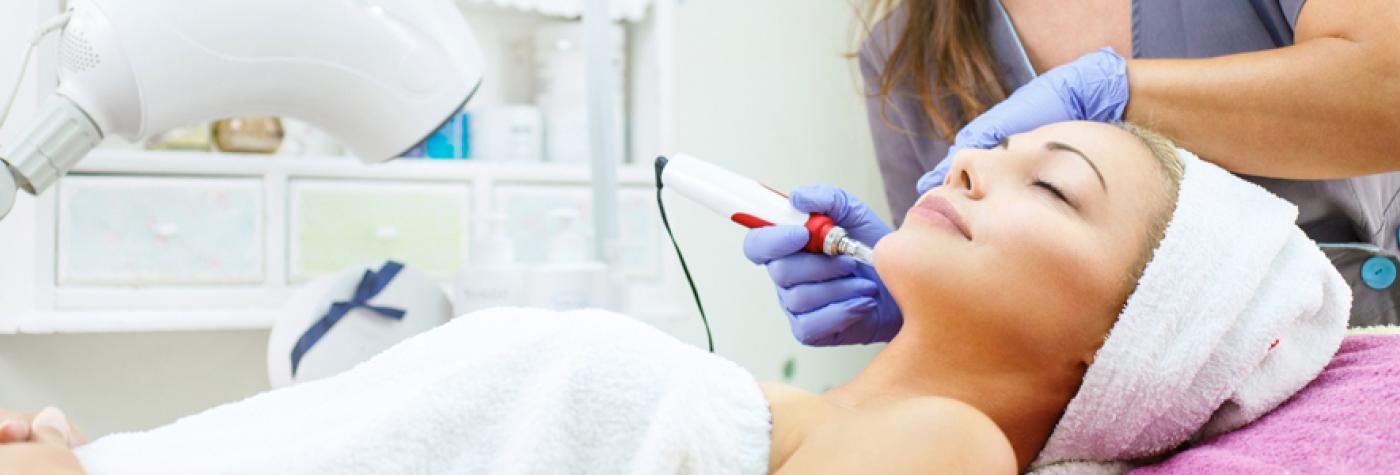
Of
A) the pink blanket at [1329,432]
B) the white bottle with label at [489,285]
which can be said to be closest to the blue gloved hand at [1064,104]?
the pink blanket at [1329,432]

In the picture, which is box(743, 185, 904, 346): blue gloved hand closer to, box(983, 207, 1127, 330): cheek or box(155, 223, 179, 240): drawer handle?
box(983, 207, 1127, 330): cheek

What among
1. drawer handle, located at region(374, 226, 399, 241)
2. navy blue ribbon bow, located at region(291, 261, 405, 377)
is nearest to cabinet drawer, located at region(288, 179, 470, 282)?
drawer handle, located at region(374, 226, 399, 241)

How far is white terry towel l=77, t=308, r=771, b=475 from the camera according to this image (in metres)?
0.68

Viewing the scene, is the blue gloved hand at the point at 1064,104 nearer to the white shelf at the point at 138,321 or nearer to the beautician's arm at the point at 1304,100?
the beautician's arm at the point at 1304,100

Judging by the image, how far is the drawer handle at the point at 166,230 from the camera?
1.54 meters

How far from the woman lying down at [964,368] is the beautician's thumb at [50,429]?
21 mm

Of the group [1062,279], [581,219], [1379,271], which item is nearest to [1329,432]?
[1062,279]

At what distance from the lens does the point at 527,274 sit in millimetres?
1483

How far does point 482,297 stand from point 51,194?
0.68 meters

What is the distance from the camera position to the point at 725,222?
2080 millimetres

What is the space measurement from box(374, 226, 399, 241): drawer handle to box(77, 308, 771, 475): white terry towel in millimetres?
898

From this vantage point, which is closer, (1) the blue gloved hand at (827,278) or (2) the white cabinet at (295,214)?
(1) the blue gloved hand at (827,278)

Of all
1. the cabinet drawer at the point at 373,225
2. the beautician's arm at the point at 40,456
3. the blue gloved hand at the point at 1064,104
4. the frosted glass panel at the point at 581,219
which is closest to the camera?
the beautician's arm at the point at 40,456

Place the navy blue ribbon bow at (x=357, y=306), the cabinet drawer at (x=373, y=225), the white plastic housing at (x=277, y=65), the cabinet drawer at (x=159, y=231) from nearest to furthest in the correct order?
the white plastic housing at (x=277, y=65) < the navy blue ribbon bow at (x=357, y=306) < the cabinet drawer at (x=159, y=231) < the cabinet drawer at (x=373, y=225)
